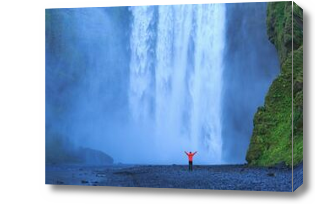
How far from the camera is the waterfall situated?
13.8 metres

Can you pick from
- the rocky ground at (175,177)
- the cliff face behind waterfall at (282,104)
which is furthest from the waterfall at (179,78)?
the cliff face behind waterfall at (282,104)

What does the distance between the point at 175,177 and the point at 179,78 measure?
6.52 ft

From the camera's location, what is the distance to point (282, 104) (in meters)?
13.2

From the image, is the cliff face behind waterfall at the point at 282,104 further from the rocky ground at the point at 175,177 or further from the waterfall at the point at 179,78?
the waterfall at the point at 179,78

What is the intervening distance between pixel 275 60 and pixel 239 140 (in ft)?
5.60

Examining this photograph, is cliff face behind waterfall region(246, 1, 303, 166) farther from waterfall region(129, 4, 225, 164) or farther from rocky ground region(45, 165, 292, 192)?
waterfall region(129, 4, 225, 164)

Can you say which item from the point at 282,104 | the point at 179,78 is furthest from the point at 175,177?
the point at 282,104

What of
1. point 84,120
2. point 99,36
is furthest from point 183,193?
point 99,36

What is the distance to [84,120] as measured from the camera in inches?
579

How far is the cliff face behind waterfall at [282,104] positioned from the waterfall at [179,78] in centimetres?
88

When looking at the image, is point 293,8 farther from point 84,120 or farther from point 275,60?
point 84,120

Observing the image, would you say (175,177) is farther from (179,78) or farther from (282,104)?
(282,104)

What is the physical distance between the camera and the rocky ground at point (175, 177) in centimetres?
1319

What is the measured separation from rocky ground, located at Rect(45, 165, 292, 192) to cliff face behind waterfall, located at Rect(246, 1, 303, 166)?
30 centimetres
